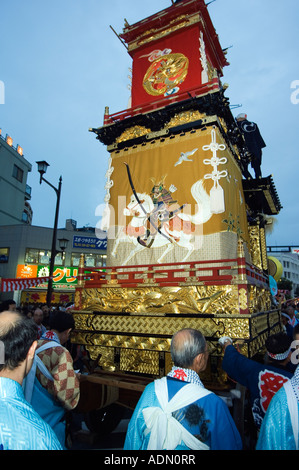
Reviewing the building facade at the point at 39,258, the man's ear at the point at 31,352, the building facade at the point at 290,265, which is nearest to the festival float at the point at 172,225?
the man's ear at the point at 31,352

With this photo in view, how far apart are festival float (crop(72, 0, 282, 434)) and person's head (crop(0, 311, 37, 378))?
9.42ft

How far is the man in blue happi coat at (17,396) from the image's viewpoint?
1.06 metres

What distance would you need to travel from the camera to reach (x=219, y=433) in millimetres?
1531

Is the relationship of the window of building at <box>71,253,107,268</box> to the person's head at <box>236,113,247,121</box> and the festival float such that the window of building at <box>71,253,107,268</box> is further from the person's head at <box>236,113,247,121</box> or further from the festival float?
the person's head at <box>236,113,247,121</box>

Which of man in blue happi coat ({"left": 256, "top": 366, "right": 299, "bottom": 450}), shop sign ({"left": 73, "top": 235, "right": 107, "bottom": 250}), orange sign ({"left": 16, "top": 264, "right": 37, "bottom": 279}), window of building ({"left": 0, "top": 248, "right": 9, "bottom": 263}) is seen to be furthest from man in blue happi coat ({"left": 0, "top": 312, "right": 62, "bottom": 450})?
window of building ({"left": 0, "top": 248, "right": 9, "bottom": 263})

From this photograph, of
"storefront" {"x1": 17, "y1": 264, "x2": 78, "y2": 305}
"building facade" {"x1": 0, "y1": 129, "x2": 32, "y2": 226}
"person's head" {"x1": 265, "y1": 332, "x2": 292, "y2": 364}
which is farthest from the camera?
"building facade" {"x1": 0, "y1": 129, "x2": 32, "y2": 226}

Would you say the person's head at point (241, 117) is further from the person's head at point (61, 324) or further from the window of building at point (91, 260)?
the window of building at point (91, 260)

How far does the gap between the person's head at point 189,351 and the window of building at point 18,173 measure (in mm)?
31543

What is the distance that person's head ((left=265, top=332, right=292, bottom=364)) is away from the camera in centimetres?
249

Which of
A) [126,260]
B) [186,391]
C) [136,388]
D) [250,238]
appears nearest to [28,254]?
[126,260]

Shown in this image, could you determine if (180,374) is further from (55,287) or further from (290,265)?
(290,265)

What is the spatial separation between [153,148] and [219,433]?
7697mm

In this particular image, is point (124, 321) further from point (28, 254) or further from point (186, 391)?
point (28, 254)

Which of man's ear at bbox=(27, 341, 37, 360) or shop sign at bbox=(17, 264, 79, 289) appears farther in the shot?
shop sign at bbox=(17, 264, 79, 289)
